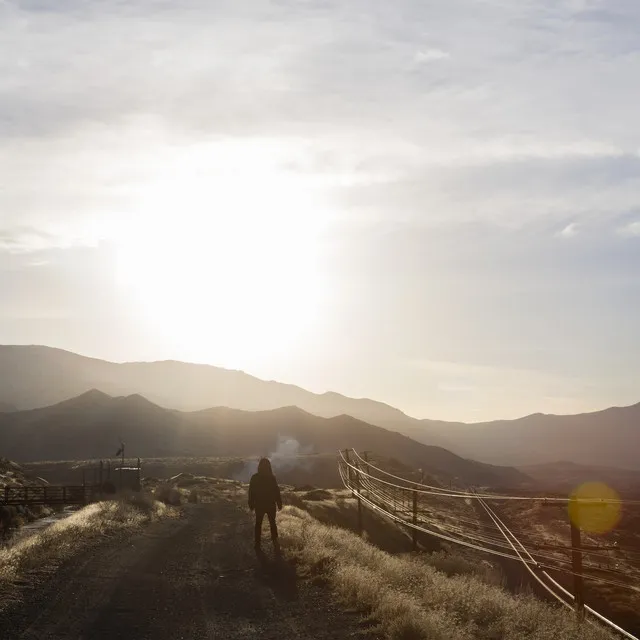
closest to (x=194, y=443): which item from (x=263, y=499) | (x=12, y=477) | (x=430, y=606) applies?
(x=12, y=477)

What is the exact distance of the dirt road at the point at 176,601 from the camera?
34.1 feet

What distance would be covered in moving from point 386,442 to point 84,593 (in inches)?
7183

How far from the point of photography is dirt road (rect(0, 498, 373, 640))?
409 inches

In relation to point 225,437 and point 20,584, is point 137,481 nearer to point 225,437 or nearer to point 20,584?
point 20,584

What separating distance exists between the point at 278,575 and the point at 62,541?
262 inches

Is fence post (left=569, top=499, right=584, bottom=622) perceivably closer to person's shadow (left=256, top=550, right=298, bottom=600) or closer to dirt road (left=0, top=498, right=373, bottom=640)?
dirt road (left=0, top=498, right=373, bottom=640)

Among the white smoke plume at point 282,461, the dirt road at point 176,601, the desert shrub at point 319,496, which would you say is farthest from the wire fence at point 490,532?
the white smoke plume at point 282,461

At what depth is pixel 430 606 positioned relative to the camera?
11859 millimetres

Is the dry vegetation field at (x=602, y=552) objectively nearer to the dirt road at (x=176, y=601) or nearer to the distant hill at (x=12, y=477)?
the dirt road at (x=176, y=601)

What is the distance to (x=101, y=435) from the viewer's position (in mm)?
186125

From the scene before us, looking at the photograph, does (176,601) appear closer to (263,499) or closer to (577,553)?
(263,499)

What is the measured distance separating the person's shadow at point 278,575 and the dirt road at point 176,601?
2 cm

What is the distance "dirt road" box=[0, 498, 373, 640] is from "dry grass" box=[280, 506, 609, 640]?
45 centimetres

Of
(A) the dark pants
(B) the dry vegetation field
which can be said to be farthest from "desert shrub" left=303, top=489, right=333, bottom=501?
(A) the dark pants
